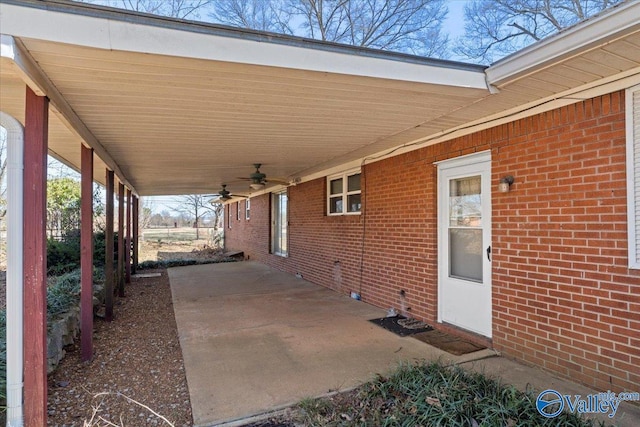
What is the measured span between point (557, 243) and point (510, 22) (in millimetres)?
7797

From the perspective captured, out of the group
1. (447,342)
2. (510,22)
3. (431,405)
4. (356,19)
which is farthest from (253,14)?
(431,405)

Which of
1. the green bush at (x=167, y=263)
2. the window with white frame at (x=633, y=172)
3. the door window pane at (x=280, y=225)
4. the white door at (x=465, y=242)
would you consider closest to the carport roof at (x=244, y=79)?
the window with white frame at (x=633, y=172)

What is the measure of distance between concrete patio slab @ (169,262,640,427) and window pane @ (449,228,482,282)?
3.18 feet

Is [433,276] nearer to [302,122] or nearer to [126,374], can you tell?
[302,122]

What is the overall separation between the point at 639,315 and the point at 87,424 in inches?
165

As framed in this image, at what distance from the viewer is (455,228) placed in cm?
478

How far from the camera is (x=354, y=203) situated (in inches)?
284

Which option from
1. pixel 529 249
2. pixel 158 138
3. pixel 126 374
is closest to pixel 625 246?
pixel 529 249

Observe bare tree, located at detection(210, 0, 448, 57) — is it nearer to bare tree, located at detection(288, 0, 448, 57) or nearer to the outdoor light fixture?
bare tree, located at detection(288, 0, 448, 57)

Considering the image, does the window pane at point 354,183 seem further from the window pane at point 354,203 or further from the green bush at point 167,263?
the green bush at point 167,263

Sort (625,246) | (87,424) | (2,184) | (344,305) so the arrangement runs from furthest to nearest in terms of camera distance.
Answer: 1. (2,184)
2. (344,305)
3. (625,246)
4. (87,424)

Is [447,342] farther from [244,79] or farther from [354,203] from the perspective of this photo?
[244,79]

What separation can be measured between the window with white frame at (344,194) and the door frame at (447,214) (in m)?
2.15

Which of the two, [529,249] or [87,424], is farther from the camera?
[529,249]
